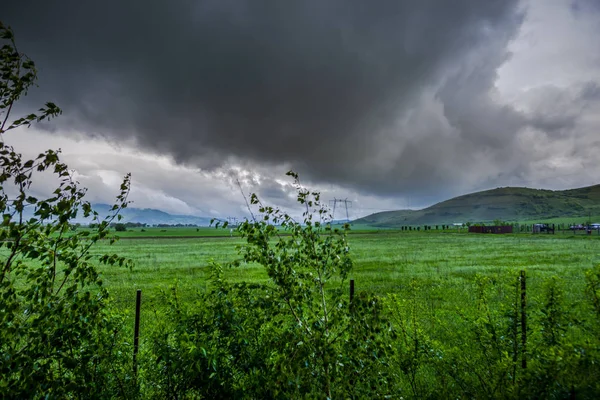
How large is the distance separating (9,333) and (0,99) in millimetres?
2398

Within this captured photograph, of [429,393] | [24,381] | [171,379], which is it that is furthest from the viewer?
[429,393]

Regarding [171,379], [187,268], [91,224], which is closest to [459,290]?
[171,379]

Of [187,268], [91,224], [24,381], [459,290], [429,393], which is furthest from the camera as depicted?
[187,268]

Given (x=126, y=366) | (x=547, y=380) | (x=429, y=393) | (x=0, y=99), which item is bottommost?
(x=429, y=393)

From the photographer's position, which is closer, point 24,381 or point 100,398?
point 24,381

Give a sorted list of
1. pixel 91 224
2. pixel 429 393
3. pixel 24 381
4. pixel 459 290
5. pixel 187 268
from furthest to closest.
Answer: pixel 187 268 → pixel 459 290 → pixel 429 393 → pixel 91 224 → pixel 24 381

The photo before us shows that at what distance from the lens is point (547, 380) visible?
3.06 m

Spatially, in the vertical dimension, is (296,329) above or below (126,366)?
above

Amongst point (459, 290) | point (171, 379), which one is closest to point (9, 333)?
point (171, 379)

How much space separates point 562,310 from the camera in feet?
14.2

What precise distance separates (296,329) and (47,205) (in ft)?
9.74

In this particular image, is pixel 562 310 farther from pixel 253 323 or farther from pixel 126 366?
pixel 126 366

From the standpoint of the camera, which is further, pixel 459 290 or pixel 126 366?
pixel 459 290

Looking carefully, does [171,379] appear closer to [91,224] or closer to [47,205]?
[91,224]
